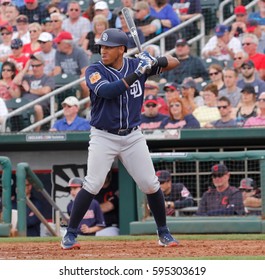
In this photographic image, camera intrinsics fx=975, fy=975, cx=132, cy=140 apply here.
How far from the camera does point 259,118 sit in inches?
475

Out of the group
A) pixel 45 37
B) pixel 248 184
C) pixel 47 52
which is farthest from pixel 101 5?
pixel 248 184

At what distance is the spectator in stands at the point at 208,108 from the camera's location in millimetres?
12312

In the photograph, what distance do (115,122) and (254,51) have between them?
5.80m

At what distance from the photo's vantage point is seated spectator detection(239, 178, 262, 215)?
10604 mm

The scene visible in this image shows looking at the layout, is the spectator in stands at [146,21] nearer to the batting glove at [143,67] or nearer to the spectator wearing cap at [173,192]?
the spectator wearing cap at [173,192]

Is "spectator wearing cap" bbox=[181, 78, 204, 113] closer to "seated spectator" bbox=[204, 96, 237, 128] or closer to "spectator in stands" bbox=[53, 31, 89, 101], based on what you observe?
"seated spectator" bbox=[204, 96, 237, 128]

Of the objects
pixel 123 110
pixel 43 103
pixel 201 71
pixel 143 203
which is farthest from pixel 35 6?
pixel 123 110

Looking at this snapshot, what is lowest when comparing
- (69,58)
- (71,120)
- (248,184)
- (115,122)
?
(248,184)

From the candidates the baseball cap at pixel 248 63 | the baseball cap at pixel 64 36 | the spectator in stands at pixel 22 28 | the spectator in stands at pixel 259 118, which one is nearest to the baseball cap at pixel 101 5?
the baseball cap at pixel 64 36

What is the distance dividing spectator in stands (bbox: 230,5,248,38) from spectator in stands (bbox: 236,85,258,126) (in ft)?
4.09

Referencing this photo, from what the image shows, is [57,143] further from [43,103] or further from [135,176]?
[135,176]

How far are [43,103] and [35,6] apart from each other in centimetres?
205

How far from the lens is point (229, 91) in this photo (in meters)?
12.3

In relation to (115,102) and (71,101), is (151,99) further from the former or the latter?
(115,102)
